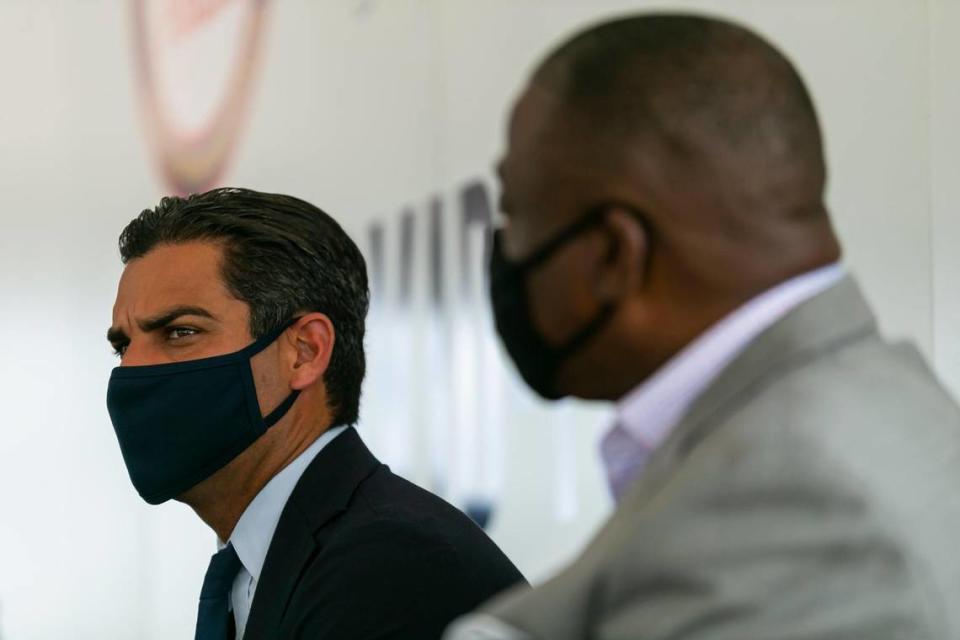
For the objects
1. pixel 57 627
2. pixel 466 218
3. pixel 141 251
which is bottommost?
pixel 57 627

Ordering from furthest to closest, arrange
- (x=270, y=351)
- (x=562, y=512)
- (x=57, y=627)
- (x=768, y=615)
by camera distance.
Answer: (x=57, y=627) < (x=562, y=512) < (x=270, y=351) < (x=768, y=615)

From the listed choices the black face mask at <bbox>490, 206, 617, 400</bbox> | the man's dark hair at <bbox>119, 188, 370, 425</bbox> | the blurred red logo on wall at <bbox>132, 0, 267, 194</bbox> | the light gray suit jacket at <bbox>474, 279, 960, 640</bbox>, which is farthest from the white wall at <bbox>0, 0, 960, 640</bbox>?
the light gray suit jacket at <bbox>474, 279, 960, 640</bbox>

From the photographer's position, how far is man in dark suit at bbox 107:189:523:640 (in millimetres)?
1519

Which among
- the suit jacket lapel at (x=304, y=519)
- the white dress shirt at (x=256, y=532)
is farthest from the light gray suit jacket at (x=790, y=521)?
the white dress shirt at (x=256, y=532)

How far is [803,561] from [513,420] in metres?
2.63

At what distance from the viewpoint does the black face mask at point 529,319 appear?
0.84 meters

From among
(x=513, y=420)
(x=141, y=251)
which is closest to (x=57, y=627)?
(x=513, y=420)

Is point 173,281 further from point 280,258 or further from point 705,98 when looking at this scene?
point 705,98

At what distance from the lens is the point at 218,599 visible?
5.34 feet

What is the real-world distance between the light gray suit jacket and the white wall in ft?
A: 8.22

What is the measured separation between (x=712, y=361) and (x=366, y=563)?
2.48ft

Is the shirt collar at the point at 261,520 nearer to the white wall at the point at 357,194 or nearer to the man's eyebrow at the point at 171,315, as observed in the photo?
the man's eyebrow at the point at 171,315

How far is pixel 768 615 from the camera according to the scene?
0.69m

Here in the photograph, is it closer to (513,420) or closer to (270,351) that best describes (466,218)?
(513,420)
